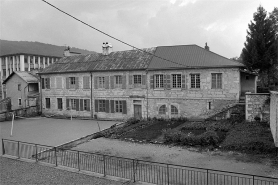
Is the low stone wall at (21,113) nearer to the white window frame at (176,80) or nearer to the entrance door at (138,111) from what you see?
the entrance door at (138,111)

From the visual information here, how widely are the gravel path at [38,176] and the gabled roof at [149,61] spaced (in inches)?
533

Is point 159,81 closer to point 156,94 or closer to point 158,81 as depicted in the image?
point 158,81

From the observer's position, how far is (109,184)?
9.36 metres

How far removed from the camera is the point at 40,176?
1039 cm

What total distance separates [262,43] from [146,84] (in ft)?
44.1

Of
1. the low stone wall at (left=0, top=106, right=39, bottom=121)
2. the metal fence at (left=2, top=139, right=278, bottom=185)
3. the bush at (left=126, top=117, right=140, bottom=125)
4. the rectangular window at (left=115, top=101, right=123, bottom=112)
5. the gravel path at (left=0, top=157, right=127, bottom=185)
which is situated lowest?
the gravel path at (left=0, top=157, right=127, bottom=185)

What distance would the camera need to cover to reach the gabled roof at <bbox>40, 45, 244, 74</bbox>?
2177 cm

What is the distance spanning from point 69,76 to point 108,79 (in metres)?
5.54

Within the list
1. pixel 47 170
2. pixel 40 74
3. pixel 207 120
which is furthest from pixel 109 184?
pixel 40 74

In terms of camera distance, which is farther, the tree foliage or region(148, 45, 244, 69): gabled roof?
the tree foliage

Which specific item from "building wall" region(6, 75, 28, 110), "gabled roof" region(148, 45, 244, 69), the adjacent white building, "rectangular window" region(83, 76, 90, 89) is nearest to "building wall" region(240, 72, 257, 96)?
"gabled roof" region(148, 45, 244, 69)

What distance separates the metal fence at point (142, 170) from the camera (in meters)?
9.23

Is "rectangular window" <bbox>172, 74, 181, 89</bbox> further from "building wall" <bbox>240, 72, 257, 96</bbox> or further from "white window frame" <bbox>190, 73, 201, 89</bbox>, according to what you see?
"building wall" <bbox>240, 72, 257, 96</bbox>

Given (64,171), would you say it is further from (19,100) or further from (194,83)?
(19,100)
